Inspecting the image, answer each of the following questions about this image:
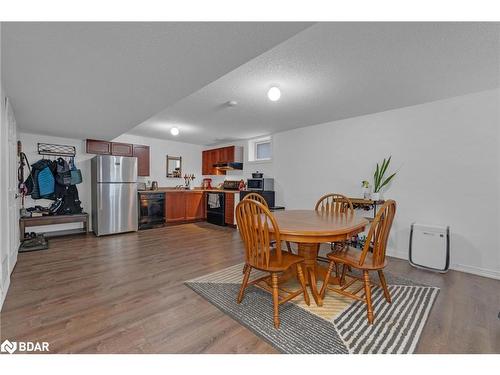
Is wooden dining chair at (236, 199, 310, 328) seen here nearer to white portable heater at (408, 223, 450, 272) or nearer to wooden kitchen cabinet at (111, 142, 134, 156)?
white portable heater at (408, 223, 450, 272)

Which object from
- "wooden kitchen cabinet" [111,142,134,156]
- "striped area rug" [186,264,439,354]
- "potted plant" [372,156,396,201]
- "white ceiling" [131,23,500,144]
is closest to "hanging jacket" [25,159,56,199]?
"wooden kitchen cabinet" [111,142,134,156]

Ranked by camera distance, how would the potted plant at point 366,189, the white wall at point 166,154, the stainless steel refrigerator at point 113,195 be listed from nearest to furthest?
the potted plant at point 366,189, the stainless steel refrigerator at point 113,195, the white wall at point 166,154

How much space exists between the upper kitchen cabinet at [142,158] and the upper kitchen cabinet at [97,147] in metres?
0.58

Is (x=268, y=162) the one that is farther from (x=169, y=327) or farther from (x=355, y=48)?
(x=169, y=327)

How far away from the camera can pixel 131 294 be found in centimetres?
220

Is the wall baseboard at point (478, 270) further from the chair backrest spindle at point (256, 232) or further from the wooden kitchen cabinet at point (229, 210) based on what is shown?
the wooden kitchen cabinet at point (229, 210)

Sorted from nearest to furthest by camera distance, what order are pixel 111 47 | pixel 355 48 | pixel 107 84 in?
pixel 111 47 → pixel 355 48 → pixel 107 84

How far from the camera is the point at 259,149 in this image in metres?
5.97

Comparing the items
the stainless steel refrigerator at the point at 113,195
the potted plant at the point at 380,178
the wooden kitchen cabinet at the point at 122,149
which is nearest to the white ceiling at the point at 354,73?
the potted plant at the point at 380,178

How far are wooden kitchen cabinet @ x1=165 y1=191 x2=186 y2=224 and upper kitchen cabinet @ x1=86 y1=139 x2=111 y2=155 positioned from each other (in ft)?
5.42

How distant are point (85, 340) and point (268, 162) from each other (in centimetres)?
457

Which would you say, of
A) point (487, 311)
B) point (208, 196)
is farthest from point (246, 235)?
point (208, 196)

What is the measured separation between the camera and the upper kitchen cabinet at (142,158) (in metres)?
5.63
